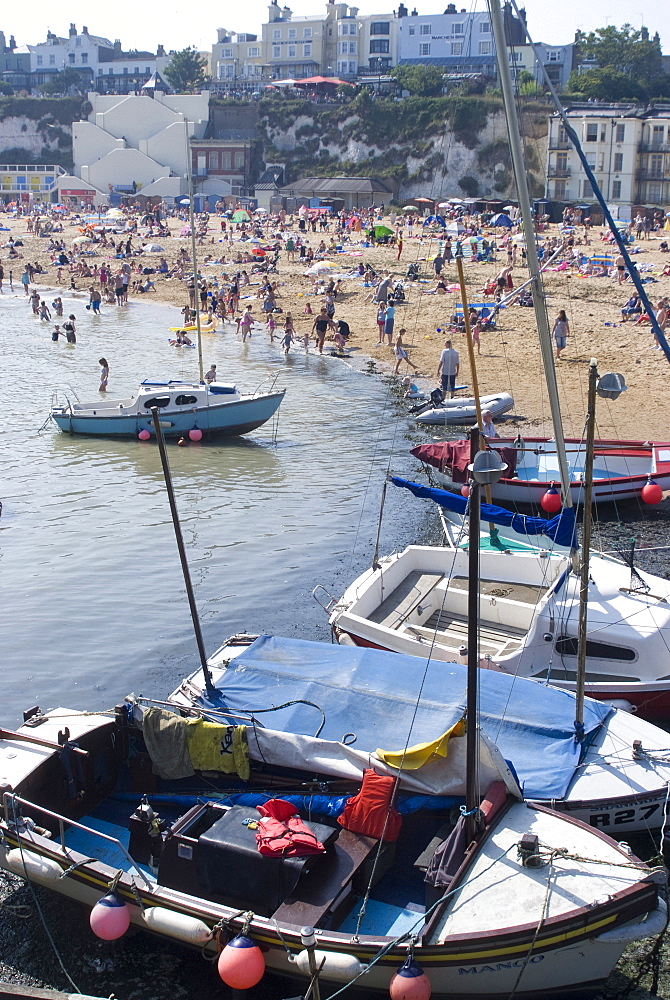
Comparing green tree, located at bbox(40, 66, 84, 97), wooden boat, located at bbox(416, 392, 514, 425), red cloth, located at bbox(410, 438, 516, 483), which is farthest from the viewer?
green tree, located at bbox(40, 66, 84, 97)

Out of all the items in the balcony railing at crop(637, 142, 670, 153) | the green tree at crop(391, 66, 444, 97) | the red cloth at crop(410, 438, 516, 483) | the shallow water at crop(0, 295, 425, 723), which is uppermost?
the green tree at crop(391, 66, 444, 97)

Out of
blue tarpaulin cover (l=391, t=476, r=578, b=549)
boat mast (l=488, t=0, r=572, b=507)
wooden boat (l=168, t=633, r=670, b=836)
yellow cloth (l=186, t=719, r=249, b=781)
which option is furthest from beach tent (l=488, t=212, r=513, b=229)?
yellow cloth (l=186, t=719, r=249, b=781)

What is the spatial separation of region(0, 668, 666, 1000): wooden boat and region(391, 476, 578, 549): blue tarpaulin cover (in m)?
6.01

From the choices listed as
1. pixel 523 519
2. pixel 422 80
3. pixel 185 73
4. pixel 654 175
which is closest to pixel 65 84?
pixel 185 73

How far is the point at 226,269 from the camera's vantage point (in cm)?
5731

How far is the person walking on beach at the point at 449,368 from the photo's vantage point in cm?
2802

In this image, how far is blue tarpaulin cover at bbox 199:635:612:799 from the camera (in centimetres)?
1030

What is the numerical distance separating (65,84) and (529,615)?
15001cm

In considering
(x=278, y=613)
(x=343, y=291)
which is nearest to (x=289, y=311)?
(x=343, y=291)

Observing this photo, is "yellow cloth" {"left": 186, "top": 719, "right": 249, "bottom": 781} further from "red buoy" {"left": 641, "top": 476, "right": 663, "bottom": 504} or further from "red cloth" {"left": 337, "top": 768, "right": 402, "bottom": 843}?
"red buoy" {"left": 641, "top": 476, "right": 663, "bottom": 504}

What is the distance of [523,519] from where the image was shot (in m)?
16.0

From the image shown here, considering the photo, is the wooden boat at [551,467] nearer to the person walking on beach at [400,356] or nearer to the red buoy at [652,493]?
the red buoy at [652,493]

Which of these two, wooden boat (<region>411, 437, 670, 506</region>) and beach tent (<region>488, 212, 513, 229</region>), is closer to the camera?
wooden boat (<region>411, 437, 670, 506</region>)

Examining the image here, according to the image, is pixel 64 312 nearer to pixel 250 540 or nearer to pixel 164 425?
pixel 164 425
